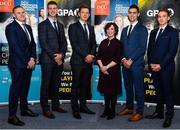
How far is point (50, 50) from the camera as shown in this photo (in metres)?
5.17

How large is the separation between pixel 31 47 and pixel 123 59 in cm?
129

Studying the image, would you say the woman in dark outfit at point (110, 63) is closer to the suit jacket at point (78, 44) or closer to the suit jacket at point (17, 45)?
the suit jacket at point (78, 44)

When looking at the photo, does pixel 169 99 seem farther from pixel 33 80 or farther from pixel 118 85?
pixel 33 80

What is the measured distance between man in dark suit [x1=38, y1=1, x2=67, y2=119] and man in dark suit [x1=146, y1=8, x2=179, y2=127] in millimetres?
1318

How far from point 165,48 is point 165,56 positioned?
0.12 meters

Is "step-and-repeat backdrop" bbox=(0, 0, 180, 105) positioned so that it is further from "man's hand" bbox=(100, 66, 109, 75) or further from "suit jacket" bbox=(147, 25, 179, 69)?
"man's hand" bbox=(100, 66, 109, 75)

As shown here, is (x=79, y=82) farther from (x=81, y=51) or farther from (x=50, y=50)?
(x=50, y=50)

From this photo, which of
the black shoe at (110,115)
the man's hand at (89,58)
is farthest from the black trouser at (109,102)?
the man's hand at (89,58)

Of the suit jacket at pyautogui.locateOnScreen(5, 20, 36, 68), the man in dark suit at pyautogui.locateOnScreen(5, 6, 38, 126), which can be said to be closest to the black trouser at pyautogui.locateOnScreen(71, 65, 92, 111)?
the man in dark suit at pyautogui.locateOnScreen(5, 6, 38, 126)

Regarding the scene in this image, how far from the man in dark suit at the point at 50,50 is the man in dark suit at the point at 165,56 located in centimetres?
132

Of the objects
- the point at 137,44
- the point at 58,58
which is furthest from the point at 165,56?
the point at 58,58

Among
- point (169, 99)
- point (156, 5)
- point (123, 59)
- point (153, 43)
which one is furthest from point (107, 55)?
point (156, 5)

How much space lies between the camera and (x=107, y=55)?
5012 mm

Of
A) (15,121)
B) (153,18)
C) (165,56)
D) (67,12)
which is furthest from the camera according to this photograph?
(67,12)
